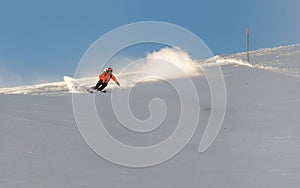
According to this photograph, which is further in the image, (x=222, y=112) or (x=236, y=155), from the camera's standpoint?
(x=222, y=112)

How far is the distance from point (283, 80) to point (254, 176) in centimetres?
1278

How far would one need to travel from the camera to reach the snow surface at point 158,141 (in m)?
5.54

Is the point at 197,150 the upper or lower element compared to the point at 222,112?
lower

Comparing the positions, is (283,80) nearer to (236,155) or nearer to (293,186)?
(236,155)

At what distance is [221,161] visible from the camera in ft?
23.6

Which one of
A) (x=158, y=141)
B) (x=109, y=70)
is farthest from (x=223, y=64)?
(x=158, y=141)

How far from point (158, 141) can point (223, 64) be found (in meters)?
18.9

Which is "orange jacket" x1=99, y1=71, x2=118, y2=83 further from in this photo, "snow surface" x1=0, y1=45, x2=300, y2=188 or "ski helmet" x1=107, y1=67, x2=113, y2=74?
"snow surface" x1=0, y1=45, x2=300, y2=188

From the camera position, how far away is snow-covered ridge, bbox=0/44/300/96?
19237mm

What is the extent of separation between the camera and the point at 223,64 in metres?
26.2

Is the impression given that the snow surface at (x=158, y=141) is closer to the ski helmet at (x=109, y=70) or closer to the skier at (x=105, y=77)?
the skier at (x=105, y=77)

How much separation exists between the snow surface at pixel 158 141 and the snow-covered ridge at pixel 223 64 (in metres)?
5.07

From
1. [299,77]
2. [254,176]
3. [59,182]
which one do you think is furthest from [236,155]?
[299,77]

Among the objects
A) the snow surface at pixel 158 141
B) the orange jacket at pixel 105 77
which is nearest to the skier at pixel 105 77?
the orange jacket at pixel 105 77
